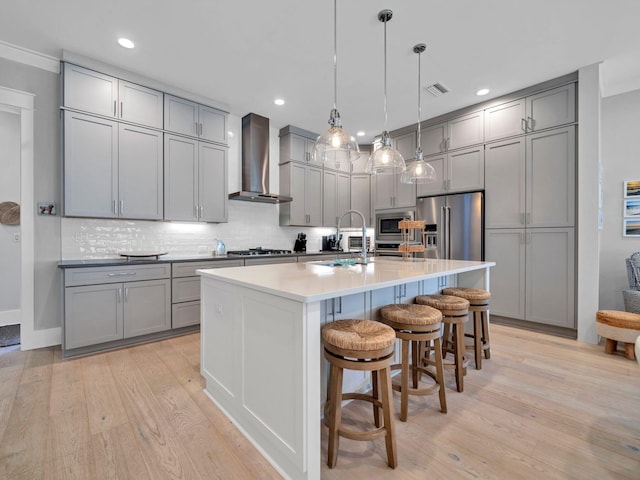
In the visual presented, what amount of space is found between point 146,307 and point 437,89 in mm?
4201

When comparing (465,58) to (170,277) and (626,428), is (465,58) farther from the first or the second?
(170,277)

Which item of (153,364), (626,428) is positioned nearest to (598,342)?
(626,428)

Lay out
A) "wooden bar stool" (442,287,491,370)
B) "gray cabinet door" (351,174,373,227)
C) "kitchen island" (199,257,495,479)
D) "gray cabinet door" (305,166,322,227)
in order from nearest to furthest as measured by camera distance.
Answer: "kitchen island" (199,257,495,479), "wooden bar stool" (442,287,491,370), "gray cabinet door" (305,166,322,227), "gray cabinet door" (351,174,373,227)

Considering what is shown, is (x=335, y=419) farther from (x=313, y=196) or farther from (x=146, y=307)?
(x=313, y=196)

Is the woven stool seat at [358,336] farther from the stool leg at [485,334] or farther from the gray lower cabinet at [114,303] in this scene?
the gray lower cabinet at [114,303]

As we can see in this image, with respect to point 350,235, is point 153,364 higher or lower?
lower

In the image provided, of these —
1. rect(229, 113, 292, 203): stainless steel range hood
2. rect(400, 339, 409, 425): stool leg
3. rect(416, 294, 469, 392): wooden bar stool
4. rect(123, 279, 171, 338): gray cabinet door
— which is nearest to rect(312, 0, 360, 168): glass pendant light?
rect(416, 294, 469, 392): wooden bar stool

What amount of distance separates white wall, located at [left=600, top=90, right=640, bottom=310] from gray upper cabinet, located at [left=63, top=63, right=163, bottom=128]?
18.7 feet

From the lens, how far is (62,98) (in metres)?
2.83

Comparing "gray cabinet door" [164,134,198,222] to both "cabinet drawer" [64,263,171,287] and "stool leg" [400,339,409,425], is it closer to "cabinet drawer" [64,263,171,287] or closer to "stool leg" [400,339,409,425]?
Result: "cabinet drawer" [64,263,171,287]

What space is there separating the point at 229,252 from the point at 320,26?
9.74ft

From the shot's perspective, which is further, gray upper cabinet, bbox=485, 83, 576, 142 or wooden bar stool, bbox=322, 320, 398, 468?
gray upper cabinet, bbox=485, 83, 576, 142

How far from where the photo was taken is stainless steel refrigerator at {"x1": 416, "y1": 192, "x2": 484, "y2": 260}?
3.88 metres

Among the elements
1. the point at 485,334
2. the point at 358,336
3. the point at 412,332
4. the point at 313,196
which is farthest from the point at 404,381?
the point at 313,196
